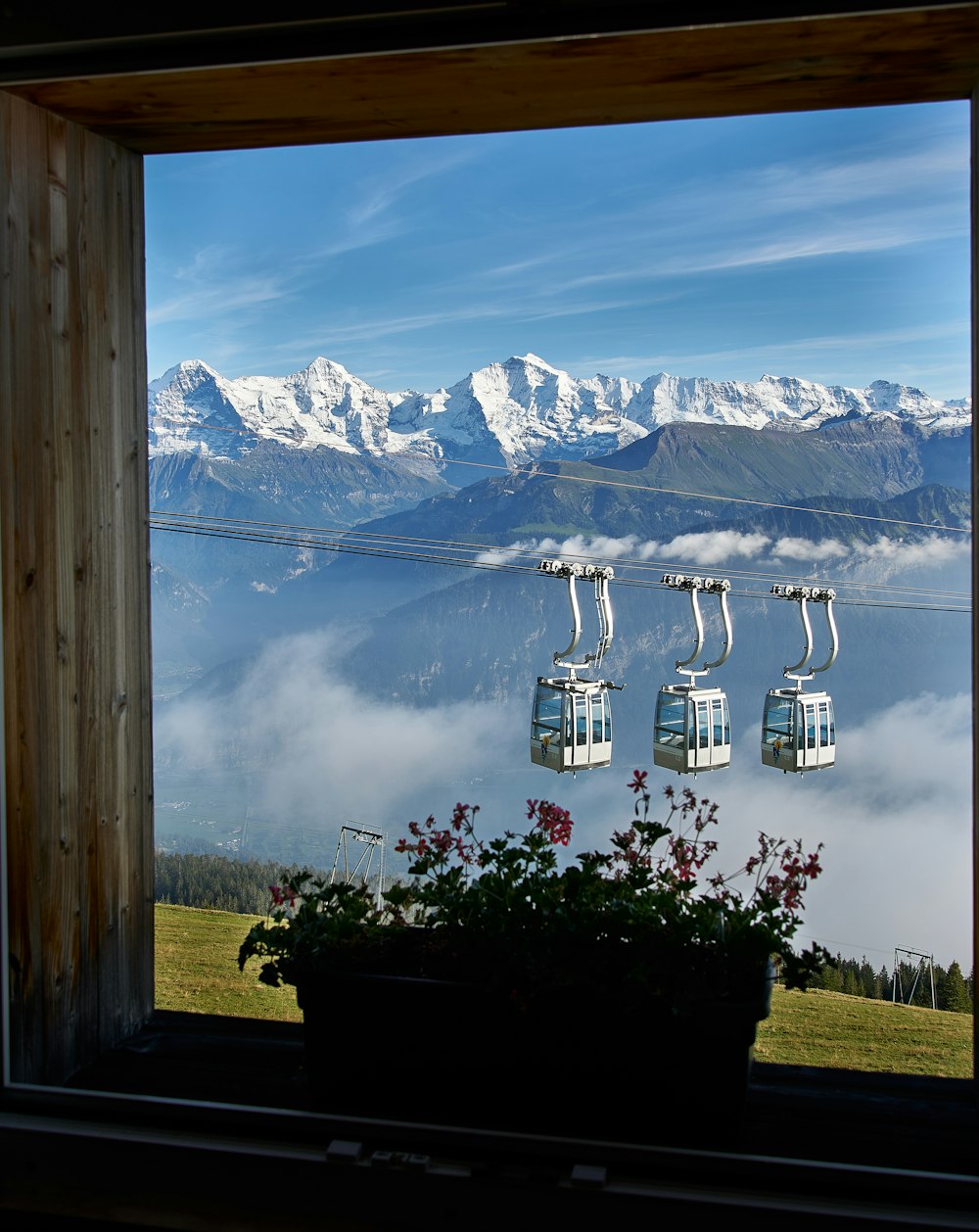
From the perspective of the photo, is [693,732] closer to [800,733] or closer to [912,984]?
[800,733]

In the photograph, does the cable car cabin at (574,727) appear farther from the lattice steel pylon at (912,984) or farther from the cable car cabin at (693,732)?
the lattice steel pylon at (912,984)

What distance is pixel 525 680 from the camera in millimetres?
29797

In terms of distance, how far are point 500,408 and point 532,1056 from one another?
27.8 meters

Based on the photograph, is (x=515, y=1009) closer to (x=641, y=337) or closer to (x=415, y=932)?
(x=415, y=932)

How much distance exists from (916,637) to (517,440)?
15.0 m

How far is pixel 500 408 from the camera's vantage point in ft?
93.1

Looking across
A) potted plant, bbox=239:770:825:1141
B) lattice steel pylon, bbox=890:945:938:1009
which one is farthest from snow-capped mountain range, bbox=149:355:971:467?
potted plant, bbox=239:770:825:1141

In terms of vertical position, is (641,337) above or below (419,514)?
above

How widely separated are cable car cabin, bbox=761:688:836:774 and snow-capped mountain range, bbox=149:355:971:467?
18.8 m

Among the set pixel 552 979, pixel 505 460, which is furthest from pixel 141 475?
pixel 505 460

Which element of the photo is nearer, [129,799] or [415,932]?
[415,932]

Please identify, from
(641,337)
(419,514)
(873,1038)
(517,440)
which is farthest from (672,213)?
(873,1038)

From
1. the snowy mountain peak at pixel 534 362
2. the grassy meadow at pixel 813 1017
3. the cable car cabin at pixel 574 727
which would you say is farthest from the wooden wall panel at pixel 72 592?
the snowy mountain peak at pixel 534 362

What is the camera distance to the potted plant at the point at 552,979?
1.38 meters
